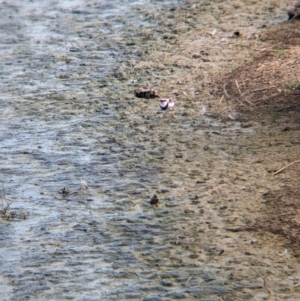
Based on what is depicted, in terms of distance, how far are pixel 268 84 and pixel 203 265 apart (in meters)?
2.30

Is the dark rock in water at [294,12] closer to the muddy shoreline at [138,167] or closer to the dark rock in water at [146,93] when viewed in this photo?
the muddy shoreline at [138,167]

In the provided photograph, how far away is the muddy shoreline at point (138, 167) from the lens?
12.4ft

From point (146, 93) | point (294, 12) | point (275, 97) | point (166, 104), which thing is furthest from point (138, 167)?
point (294, 12)

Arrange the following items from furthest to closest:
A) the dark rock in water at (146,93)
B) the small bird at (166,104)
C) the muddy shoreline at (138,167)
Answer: the dark rock in water at (146,93), the small bird at (166,104), the muddy shoreline at (138,167)

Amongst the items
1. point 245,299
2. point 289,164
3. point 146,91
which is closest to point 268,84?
point 146,91

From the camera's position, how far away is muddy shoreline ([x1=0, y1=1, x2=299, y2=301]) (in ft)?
12.4

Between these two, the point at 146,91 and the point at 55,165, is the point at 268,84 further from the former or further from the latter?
the point at 55,165

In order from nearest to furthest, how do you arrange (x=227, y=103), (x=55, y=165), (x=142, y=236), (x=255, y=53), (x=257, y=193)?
(x=142, y=236) < (x=257, y=193) < (x=55, y=165) < (x=227, y=103) < (x=255, y=53)

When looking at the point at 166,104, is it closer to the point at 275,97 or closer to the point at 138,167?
the point at 275,97

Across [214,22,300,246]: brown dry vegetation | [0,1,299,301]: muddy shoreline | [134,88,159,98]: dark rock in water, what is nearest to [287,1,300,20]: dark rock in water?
[0,1,299,301]: muddy shoreline

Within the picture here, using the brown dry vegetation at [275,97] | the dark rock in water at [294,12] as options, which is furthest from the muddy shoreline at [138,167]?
the dark rock in water at [294,12]

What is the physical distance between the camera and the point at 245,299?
3.55 m

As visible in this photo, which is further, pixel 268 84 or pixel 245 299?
pixel 268 84

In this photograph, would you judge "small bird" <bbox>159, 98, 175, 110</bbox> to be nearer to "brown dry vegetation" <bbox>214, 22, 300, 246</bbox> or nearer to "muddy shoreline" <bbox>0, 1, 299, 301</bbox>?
"muddy shoreline" <bbox>0, 1, 299, 301</bbox>
